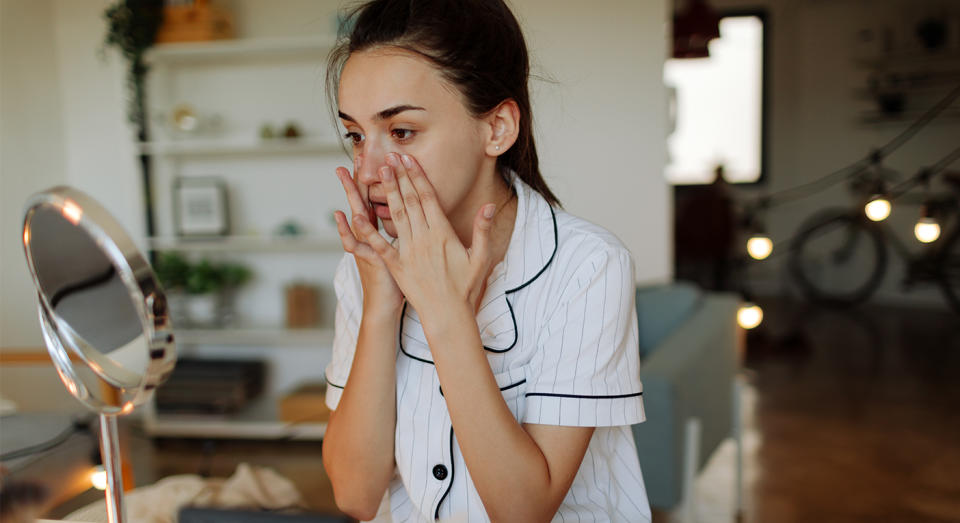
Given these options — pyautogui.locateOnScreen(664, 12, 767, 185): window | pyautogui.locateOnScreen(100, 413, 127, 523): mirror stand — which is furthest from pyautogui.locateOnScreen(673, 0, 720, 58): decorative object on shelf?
pyautogui.locateOnScreen(100, 413, 127, 523): mirror stand

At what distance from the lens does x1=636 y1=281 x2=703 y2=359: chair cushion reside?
244 cm

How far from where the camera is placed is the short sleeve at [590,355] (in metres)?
0.91

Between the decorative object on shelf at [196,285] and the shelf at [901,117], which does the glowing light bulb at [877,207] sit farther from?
the shelf at [901,117]

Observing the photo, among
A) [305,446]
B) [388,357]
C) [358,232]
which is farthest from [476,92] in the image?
[305,446]

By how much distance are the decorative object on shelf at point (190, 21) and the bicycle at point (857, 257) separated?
15.6 ft

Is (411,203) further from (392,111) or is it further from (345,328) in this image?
(345,328)

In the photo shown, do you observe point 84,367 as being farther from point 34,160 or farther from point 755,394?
point 755,394

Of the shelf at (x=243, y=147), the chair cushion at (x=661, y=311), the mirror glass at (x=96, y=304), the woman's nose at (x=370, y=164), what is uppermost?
the shelf at (x=243, y=147)

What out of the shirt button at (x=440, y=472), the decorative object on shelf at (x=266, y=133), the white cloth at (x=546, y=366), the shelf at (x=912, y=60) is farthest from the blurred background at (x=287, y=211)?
the shelf at (x=912, y=60)

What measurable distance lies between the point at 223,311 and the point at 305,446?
0.76m

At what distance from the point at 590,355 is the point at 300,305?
2648 millimetres

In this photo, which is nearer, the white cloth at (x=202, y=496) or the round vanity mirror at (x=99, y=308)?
the round vanity mirror at (x=99, y=308)

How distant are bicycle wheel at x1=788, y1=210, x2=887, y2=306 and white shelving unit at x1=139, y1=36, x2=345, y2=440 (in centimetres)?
448

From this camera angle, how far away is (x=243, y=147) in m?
3.26
